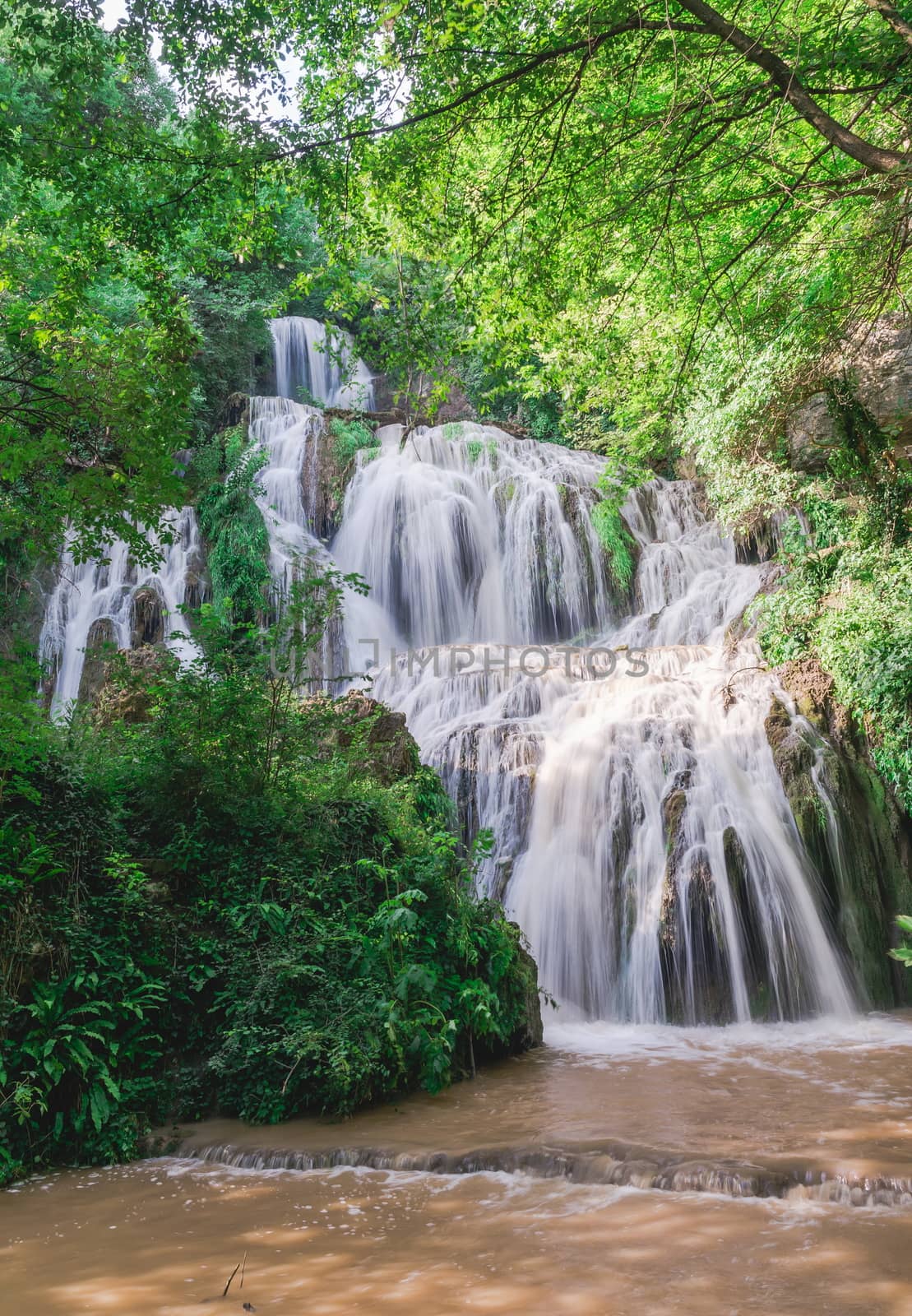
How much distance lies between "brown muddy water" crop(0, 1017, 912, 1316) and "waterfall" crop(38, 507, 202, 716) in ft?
40.4

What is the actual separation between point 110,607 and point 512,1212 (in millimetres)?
15463

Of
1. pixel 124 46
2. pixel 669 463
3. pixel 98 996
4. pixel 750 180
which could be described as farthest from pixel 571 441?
pixel 98 996

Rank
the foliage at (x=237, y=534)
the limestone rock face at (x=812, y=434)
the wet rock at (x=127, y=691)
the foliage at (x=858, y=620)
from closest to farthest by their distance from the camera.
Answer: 1. the wet rock at (x=127, y=691)
2. the foliage at (x=858, y=620)
3. the limestone rock face at (x=812, y=434)
4. the foliage at (x=237, y=534)

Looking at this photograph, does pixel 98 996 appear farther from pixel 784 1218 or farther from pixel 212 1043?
pixel 784 1218

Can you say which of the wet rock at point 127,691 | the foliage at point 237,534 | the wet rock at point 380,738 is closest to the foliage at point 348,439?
the foliage at point 237,534

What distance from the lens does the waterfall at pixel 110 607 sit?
54.2 feet

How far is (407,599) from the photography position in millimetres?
18875

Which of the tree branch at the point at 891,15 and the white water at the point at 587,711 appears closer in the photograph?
the tree branch at the point at 891,15

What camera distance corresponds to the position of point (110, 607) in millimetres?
17016

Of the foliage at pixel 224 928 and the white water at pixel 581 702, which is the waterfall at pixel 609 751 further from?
the foliage at pixel 224 928

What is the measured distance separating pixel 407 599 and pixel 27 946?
13908 millimetres

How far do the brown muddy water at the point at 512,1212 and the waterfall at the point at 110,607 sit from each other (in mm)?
12319

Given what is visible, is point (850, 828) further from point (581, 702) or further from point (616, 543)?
point (616, 543)

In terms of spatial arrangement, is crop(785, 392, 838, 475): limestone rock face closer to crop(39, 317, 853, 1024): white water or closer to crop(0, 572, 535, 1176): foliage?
crop(39, 317, 853, 1024): white water
